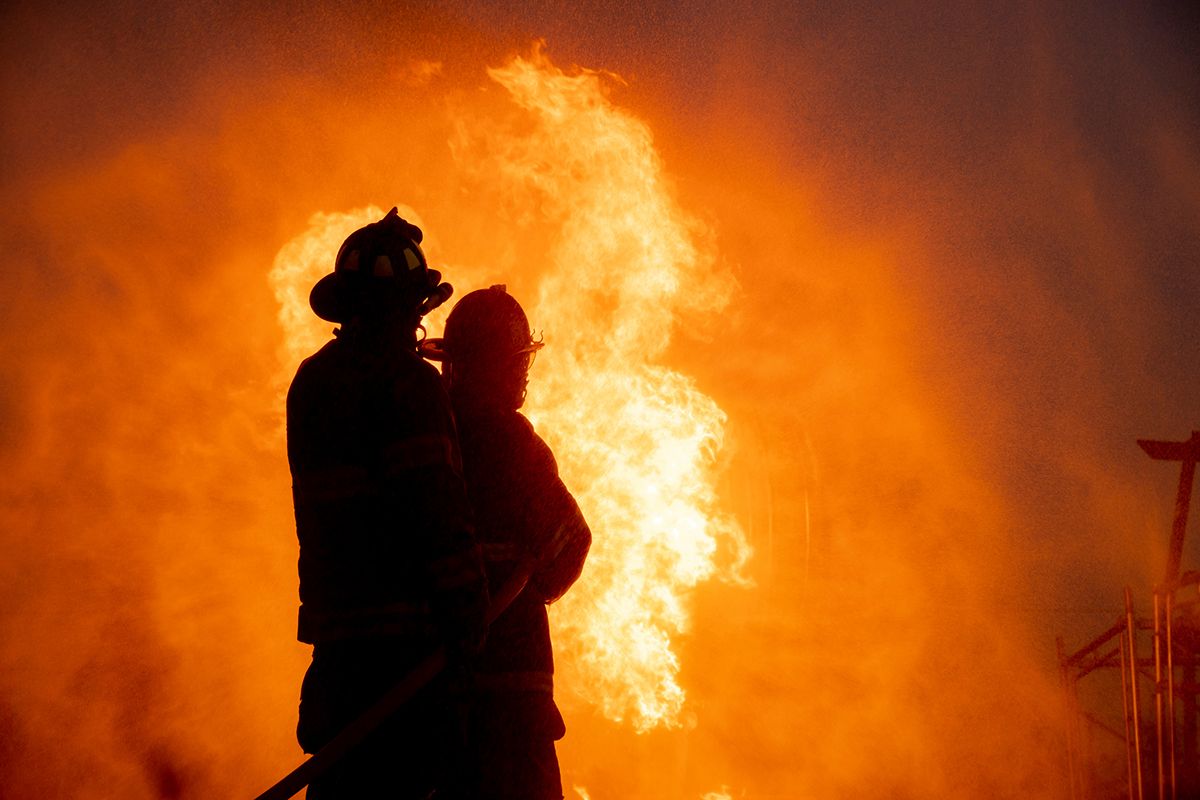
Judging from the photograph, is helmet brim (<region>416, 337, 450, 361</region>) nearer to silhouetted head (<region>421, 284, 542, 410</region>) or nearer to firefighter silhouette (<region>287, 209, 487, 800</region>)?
silhouetted head (<region>421, 284, 542, 410</region>)

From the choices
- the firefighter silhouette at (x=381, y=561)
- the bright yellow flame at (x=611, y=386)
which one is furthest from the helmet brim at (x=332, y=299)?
the bright yellow flame at (x=611, y=386)

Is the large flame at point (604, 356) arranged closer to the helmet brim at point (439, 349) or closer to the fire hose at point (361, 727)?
the helmet brim at point (439, 349)

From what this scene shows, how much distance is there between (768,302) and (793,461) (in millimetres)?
3426

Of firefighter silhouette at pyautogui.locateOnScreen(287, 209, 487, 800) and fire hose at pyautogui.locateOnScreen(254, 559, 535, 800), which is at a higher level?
firefighter silhouette at pyautogui.locateOnScreen(287, 209, 487, 800)

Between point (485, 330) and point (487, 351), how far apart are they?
0.27 ft

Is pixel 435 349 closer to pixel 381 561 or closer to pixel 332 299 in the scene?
pixel 332 299

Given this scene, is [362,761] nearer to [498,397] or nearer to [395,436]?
[395,436]

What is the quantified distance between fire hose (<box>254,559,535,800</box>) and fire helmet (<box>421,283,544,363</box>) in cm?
115

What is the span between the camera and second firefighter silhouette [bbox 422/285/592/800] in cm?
295

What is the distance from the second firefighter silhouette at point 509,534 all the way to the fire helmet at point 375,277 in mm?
509

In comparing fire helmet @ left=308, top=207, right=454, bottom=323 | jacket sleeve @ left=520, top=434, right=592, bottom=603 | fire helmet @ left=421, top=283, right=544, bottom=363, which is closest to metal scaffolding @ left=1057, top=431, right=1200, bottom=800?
jacket sleeve @ left=520, top=434, right=592, bottom=603

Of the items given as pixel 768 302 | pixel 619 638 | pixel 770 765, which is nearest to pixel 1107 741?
pixel 770 765

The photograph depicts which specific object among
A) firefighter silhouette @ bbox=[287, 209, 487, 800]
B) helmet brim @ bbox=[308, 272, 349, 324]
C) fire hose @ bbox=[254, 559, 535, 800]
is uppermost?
helmet brim @ bbox=[308, 272, 349, 324]

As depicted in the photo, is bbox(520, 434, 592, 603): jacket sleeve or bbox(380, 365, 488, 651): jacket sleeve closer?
bbox(380, 365, 488, 651): jacket sleeve
